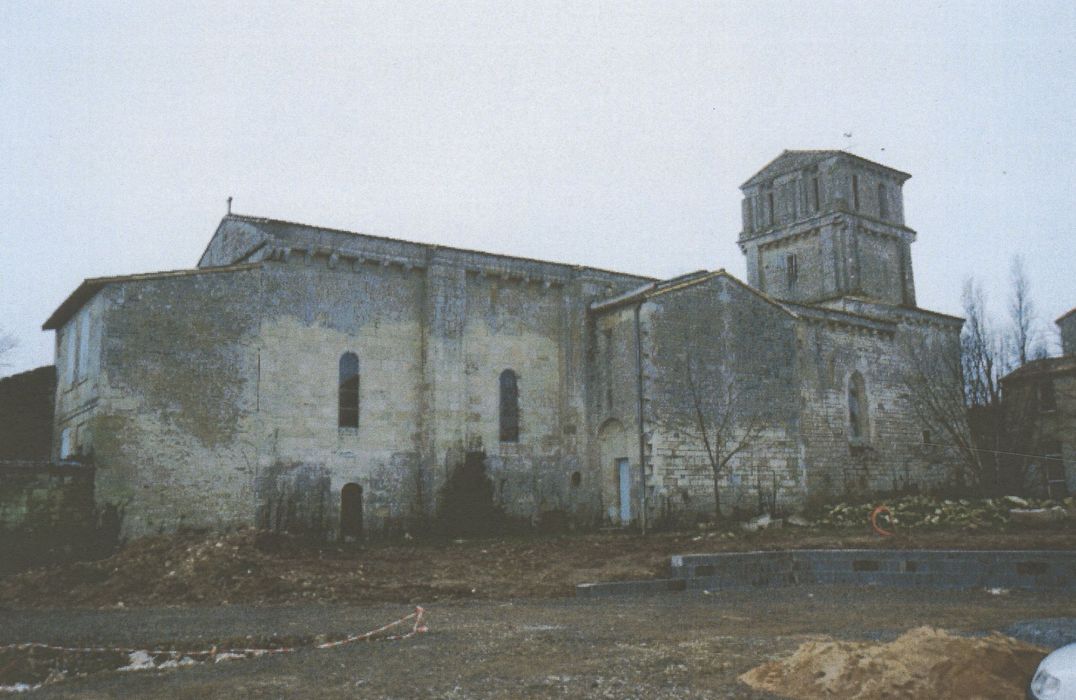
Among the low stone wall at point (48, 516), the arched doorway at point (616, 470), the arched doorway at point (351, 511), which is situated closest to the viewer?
the low stone wall at point (48, 516)

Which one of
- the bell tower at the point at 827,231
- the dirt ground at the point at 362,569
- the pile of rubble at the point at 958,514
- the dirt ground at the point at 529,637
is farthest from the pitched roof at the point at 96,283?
→ the bell tower at the point at 827,231

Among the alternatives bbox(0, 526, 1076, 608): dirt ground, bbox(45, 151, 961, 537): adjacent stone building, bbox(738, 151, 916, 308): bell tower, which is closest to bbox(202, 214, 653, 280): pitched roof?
bbox(45, 151, 961, 537): adjacent stone building

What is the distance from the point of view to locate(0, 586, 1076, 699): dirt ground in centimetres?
793

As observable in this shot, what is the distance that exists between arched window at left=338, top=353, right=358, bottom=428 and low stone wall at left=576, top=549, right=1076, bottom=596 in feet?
32.4

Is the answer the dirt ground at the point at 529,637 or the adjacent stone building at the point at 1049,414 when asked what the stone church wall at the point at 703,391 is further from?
the adjacent stone building at the point at 1049,414

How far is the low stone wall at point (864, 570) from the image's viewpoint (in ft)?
45.3

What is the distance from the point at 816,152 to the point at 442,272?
19.9 m

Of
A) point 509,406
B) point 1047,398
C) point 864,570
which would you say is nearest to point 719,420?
point 509,406

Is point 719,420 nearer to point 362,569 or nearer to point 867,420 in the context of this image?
point 867,420

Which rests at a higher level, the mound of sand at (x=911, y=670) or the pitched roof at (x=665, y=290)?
the pitched roof at (x=665, y=290)

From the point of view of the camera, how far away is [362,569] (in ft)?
56.1

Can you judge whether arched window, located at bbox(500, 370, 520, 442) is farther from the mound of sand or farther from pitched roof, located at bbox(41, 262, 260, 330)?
the mound of sand

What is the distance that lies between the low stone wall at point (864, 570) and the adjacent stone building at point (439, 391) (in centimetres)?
805

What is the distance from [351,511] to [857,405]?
18478 mm
